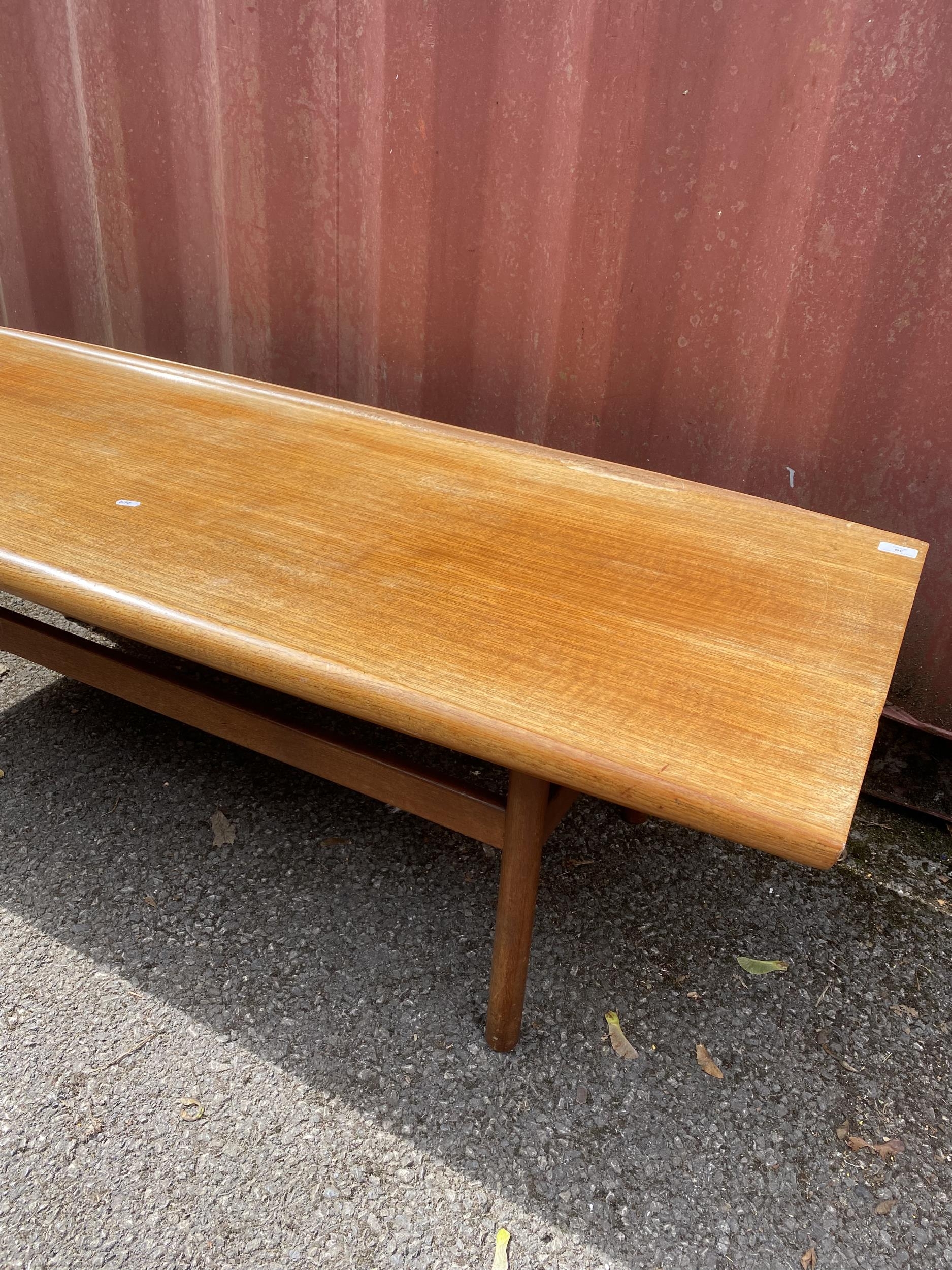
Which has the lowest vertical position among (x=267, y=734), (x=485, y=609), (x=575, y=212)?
Answer: (x=267, y=734)

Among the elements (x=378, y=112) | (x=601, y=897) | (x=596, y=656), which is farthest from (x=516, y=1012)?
(x=378, y=112)

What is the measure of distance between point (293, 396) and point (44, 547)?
2.93ft

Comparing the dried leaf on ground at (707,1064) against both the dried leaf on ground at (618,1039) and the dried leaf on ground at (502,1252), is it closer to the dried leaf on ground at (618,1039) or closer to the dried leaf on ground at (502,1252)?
the dried leaf on ground at (618,1039)

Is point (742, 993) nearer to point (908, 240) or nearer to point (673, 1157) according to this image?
point (673, 1157)

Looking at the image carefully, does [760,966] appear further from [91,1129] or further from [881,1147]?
[91,1129]

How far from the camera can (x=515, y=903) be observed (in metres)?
1.49

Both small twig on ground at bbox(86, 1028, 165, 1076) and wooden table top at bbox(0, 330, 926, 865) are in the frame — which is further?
small twig on ground at bbox(86, 1028, 165, 1076)

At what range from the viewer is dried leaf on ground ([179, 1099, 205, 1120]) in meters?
1.52

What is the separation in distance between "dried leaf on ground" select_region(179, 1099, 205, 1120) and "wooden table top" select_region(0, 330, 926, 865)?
2.48 ft

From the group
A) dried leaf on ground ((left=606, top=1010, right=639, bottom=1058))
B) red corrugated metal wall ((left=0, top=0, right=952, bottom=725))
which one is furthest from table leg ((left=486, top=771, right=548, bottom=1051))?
red corrugated metal wall ((left=0, top=0, right=952, bottom=725))

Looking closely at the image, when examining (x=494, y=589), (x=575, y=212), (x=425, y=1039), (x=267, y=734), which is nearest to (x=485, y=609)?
(x=494, y=589)

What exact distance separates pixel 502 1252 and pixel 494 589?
1.00 metres

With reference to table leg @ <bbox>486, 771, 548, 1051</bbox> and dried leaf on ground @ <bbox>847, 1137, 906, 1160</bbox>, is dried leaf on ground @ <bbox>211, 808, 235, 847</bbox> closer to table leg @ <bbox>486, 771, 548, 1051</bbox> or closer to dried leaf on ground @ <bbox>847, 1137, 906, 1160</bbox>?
table leg @ <bbox>486, 771, 548, 1051</bbox>

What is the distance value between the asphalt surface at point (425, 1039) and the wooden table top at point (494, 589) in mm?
→ 731
